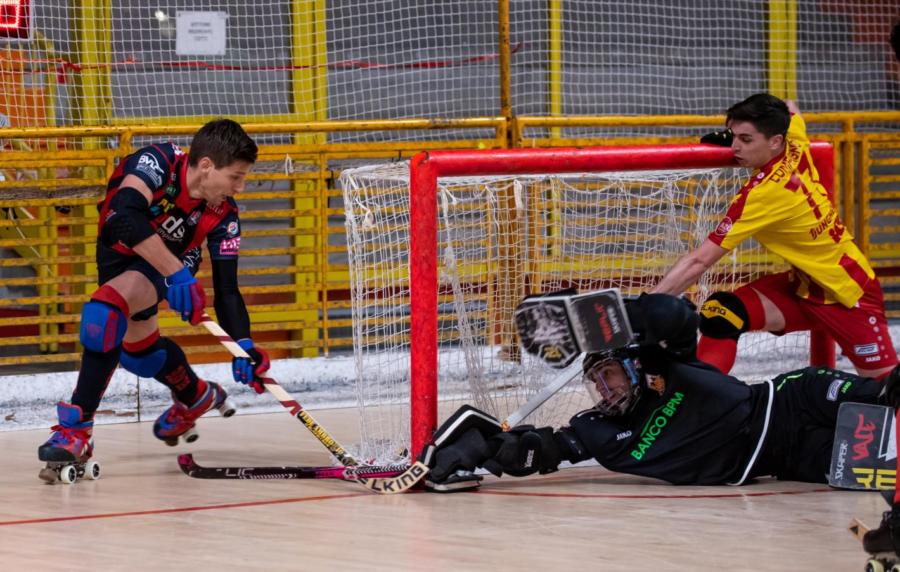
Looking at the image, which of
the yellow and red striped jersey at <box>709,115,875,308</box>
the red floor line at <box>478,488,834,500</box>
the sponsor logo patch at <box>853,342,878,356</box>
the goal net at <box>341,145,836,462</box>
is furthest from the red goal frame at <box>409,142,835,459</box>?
the sponsor logo patch at <box>853,342,878,356</box>

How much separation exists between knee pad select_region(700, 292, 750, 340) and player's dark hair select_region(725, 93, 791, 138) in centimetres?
60

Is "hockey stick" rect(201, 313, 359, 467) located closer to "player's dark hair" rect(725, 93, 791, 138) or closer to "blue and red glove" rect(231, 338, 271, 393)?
"blue and red glove" rect(231, 338, 271, 393)

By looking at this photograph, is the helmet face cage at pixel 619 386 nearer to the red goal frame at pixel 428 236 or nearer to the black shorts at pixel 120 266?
the red goal frame at pixel 428 236

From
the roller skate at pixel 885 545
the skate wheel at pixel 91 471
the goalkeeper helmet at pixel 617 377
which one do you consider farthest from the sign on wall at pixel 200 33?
the roller skate at pixel 885 545

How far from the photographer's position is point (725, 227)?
458 cm

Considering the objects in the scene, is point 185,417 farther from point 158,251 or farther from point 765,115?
point 765,115

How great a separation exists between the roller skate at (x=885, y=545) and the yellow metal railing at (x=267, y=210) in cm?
420

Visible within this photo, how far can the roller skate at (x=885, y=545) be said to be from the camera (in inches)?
108

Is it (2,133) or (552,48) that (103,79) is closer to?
(2,133)

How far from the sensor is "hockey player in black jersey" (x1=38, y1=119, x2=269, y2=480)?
433 centimetres

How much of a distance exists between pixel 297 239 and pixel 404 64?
5.03 ft

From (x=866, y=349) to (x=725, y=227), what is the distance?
0.69 metres

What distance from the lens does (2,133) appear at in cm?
643

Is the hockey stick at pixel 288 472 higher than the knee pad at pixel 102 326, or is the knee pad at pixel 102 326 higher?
the knee pad at pixel 102 326
